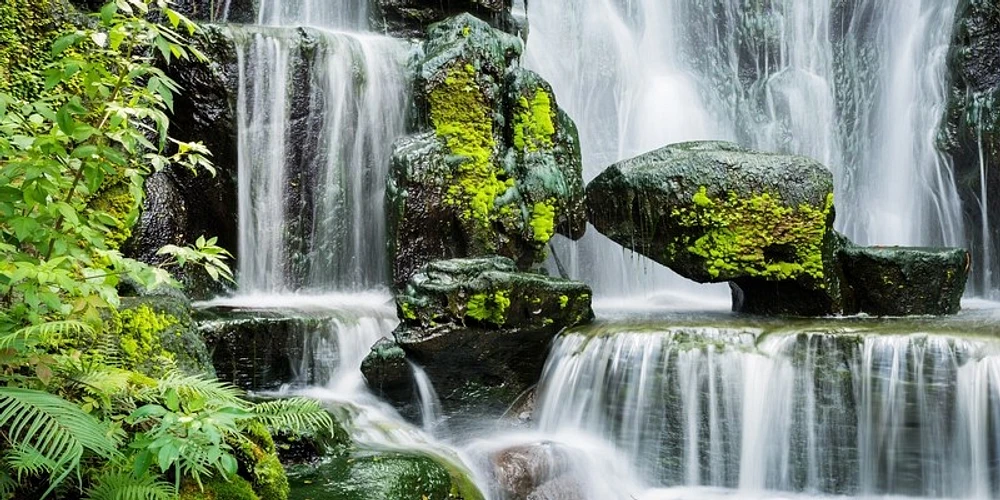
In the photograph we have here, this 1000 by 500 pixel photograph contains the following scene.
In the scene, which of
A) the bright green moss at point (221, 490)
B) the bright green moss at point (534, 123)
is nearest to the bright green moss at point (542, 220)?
the bright green moss at point (534, 123)

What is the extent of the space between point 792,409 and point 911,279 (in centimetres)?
266

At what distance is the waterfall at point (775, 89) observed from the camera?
12.2 m

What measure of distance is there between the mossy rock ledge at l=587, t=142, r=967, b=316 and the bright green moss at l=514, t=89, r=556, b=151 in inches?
59.6

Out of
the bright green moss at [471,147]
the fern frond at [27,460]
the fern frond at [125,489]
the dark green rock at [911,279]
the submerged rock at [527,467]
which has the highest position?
the bright green moss at [471,147]

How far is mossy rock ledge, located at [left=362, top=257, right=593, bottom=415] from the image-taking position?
23.5ft

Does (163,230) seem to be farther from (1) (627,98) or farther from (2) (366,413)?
(1) (627,98)

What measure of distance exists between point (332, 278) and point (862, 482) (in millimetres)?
6385

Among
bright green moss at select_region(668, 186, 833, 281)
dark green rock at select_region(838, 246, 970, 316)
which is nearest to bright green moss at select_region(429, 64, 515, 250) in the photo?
bright green moss at select_region(668, 186, 833, 281)

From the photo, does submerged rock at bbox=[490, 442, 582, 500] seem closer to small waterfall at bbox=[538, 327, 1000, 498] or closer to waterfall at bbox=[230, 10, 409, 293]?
small waterfall at bbox=[538, 327, 1000, 498]

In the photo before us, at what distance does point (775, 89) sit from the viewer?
14188mm

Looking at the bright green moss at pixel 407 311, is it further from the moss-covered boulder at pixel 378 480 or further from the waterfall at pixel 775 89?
the waterfall at pixel 775 89

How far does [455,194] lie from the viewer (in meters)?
9.26

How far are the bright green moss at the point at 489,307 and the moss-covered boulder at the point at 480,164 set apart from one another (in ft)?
6.24

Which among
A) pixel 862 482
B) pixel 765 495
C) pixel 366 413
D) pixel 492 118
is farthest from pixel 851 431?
pixel 492 118
